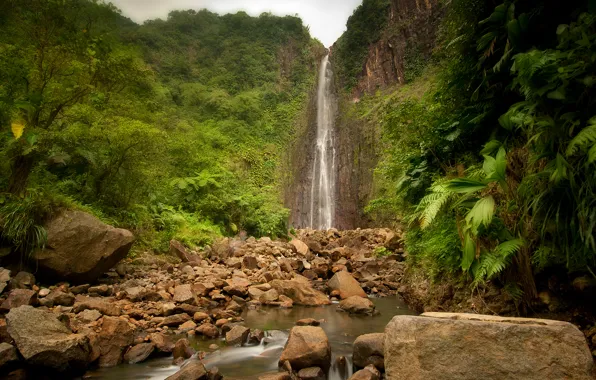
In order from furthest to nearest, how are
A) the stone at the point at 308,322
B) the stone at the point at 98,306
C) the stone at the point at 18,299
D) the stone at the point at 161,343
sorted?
the stone at the point at 308,322 → the stone at the point at 98,306 → the stone at the point at 18,299 → the stone at the point at 161,343

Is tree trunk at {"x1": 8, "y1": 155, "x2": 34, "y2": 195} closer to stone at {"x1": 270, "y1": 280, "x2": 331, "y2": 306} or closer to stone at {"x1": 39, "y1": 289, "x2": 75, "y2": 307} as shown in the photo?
stone at {"x1": 39, "y1": 289, "x2": 75, "y2": 307}

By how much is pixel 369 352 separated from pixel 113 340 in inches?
106

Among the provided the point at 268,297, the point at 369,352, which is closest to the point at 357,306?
the point at 268,297

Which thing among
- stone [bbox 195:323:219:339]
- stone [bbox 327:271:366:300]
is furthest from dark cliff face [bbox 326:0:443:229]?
stone [bbox 195:323:219:339]

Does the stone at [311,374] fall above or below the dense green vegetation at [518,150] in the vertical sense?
below

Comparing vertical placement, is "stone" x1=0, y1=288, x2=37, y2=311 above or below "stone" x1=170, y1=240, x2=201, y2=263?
below

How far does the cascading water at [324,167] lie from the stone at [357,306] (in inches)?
622

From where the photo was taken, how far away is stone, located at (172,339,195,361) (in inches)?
142

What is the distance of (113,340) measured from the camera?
11.5ft

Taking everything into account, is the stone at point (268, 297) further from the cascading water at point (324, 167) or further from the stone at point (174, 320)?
the cascading water at point (324, 167)

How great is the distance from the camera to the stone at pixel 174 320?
14.6 ft

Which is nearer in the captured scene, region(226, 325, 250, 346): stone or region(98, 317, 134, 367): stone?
region(98, 317, 134, 367): stone

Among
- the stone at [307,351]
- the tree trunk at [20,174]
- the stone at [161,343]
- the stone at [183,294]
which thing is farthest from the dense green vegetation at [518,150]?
the tree trunk at [20,174]

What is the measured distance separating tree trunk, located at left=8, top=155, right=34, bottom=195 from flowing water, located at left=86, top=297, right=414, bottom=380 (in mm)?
3901
